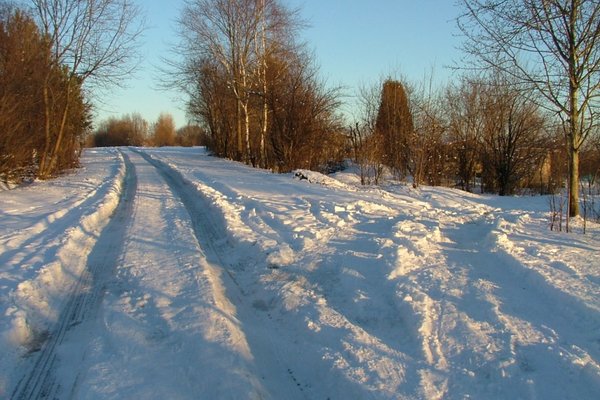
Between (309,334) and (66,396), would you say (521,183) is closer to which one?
(309,334)

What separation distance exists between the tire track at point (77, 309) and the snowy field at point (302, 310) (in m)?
0.02

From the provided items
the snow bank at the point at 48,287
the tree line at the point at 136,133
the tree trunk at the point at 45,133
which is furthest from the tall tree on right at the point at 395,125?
the tree line at the point at 136,133

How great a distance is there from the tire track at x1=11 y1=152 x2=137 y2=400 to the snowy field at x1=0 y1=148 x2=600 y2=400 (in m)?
0.02

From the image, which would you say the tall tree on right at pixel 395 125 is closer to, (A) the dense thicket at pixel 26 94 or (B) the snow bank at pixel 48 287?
(A) the dense thicket at pixel 26 94

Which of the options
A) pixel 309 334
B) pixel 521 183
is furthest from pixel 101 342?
pixel 521 183

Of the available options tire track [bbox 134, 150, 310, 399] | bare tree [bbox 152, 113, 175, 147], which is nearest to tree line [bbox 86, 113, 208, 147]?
bare tree [bbox 152, 113, 175, 147]

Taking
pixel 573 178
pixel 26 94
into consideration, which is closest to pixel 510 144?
pixel 573 178

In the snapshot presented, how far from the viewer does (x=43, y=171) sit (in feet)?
64.1

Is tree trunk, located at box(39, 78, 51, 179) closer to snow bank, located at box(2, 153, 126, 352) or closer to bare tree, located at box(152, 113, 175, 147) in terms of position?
snow bank, located at box(2, 153, 126, 352)

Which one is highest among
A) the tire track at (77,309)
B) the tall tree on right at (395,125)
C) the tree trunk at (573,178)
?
the tall tree on right at (395,125)

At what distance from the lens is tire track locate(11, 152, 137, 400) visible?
12.2 feet

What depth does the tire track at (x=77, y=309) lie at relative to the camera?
3.73 m

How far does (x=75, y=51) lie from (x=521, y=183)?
21600mm

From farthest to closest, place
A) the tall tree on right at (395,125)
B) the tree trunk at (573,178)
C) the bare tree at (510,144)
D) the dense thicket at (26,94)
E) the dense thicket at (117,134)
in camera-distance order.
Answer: the dense thicket at (117,134) < the bare tree at (510,144) < the tall tree on right at (395,125) < the dense thicket at (26,94) < the tree trunk at (573,178)
